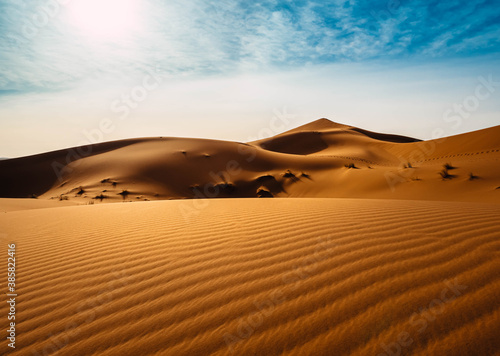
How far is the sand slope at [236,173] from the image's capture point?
452 inches

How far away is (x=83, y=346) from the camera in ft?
5.51

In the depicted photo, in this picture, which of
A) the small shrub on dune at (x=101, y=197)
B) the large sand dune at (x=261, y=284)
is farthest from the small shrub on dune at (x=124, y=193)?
the large sand dune at (x=261, y=284)

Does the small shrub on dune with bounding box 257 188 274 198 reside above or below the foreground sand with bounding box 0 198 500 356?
above

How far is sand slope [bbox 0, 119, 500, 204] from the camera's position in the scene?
11.5 meters

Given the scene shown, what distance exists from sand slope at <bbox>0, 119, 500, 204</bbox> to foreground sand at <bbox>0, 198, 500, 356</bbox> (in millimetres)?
8790

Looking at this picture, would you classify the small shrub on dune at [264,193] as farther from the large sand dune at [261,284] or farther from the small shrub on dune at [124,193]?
the large sand dune at [261,284]

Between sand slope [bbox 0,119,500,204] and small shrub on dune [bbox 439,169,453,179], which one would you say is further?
sand slope [bbox 0,119,500,204]

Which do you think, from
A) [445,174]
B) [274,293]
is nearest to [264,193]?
[445,174]

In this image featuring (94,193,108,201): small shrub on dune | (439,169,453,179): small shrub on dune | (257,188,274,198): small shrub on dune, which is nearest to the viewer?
(439,169,453,179): small shrub on dune

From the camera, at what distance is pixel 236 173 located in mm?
21109

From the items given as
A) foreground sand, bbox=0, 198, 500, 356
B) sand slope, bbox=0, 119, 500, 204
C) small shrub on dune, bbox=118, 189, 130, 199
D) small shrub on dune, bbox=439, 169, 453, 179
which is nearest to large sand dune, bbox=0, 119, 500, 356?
foreground sand, bbox=0, 198, 500, 356

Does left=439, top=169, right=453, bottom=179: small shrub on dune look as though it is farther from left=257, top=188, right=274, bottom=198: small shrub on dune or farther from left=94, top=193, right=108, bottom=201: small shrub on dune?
left=94, top=193, right=108, bottom=201: small shrub on dune

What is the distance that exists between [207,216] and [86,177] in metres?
20.2

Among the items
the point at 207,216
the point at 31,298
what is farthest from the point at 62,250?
the point at 207,216
